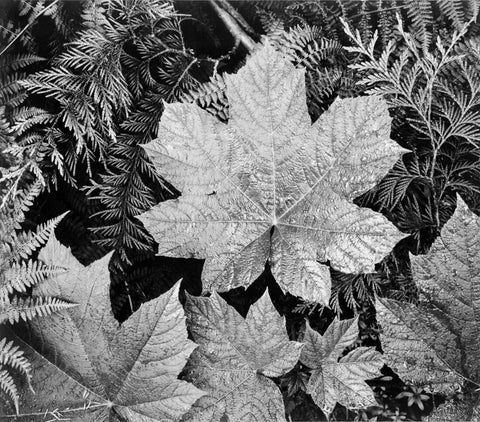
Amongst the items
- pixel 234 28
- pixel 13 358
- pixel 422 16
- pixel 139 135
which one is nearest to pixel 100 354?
pixel 13 358

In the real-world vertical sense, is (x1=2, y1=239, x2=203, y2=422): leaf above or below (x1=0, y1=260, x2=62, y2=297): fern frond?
below

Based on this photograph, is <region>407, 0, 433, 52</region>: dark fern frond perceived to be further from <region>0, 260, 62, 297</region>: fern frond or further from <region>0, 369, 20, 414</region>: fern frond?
<region>0, 369, 20, 414</region>: fern frond

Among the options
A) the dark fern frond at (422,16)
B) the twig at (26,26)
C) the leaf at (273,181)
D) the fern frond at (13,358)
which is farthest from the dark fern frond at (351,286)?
the twig at (26,26)

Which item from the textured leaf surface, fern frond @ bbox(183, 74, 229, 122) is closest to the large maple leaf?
the textured leaf surface

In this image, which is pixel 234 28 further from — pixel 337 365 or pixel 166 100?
pixel 337 365

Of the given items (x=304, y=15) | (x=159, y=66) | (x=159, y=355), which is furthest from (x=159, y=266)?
(x=304, y=15)

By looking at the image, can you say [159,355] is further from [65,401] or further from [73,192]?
[73,192]
